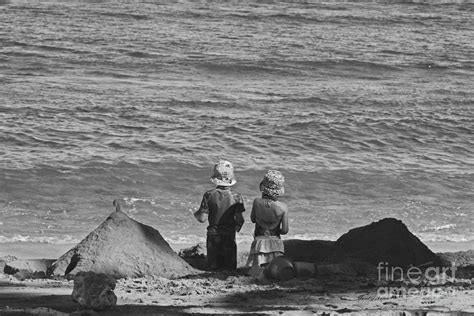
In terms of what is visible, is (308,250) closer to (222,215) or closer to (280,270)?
(222,215)

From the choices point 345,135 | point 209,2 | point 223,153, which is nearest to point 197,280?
point 223,153

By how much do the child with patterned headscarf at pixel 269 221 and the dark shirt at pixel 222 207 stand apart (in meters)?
0.28

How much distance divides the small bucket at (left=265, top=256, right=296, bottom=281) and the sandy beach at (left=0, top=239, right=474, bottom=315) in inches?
3.9

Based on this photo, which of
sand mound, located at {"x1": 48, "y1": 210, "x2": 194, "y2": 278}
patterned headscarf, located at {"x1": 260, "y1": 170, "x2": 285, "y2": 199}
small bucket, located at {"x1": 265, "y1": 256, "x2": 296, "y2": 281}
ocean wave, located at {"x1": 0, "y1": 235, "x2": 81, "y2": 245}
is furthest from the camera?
ocean wave, located at {"x1": 0, "y1": 235, "x2": 81, "y2": 245}

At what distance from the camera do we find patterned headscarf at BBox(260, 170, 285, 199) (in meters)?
8.98

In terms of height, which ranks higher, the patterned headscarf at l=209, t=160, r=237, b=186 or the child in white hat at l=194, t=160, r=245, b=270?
the patterned headscarf at l=209, t=160, r=237, b=186

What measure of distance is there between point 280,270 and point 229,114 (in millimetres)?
11890

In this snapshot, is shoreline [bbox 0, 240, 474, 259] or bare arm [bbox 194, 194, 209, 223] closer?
bare arm [bbox 194, 194, 209, 223]

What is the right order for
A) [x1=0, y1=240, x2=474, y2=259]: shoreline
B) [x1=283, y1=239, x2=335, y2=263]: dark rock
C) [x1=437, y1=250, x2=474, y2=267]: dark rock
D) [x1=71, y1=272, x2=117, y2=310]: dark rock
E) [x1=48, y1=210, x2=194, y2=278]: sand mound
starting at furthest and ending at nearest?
[x1=0, y1=240, x2=474, y2=259]: shoreline → [x1=437, y1=250, x2=474, y2=267]: dark rock → [x1=283, y1=239, x2=335, y2=263]: dark rock → [x1=48, y1=210, x2=194, y2=278]: sand mound → [x1=71, y1=272, x2=117, y2=310]: dark rock

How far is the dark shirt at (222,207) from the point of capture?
929 centimetres

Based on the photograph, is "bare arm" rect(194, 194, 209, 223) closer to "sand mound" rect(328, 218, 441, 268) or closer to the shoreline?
"sand mound" rect(328, 218, 441, 268)

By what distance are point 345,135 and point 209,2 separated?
15963 mm

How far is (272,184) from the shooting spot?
901cm

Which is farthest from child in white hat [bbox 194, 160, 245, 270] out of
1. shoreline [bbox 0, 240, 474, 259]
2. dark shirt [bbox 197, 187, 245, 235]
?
→ shoreline [bbox 0, 240, 474, 259]
